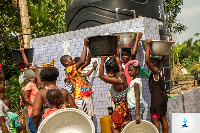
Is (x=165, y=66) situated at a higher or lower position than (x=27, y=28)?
lower

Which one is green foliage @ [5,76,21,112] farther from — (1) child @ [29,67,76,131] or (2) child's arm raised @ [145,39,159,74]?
(1) child @ [29,67,76,131]

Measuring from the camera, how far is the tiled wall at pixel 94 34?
215 inches

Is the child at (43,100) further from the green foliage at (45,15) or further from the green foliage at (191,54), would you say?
the green foliage at (191,54)

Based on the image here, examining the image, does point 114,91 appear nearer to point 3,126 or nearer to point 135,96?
point 135,96

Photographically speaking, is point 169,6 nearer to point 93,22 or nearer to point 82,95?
point 93,22

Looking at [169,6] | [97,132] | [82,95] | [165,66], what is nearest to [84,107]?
[82,95]

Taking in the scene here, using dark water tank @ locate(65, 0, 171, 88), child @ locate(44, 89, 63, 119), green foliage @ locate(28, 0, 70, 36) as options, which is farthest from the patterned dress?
green foliage @ locate(28, 0, 70, 36)

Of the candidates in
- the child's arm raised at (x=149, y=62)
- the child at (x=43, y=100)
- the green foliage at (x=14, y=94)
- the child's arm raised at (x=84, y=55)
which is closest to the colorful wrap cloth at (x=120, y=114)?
the child's arm raised at (x=149, y=62)

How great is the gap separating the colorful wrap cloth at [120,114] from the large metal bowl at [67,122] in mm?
1069

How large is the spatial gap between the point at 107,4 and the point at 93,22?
0.56 m

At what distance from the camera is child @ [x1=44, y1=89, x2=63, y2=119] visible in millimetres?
3414

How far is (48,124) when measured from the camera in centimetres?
331

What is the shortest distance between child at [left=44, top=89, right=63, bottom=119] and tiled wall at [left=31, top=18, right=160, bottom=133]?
7.64 ft

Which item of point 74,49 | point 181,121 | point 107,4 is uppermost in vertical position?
point 107,4
